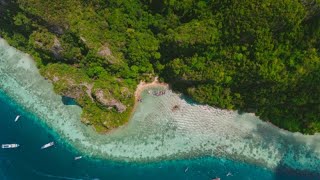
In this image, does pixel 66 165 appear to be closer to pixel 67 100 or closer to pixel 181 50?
pixel 67 100

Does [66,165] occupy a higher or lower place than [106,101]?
lower

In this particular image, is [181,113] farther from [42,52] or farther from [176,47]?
[42,52]

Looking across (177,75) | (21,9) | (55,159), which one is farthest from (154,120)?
(21,9)

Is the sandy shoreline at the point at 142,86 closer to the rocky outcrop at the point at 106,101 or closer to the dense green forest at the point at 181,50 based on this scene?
the dense green forest at the point at 181,50

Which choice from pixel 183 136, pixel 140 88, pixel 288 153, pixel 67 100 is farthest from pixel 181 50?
pixel 288 153

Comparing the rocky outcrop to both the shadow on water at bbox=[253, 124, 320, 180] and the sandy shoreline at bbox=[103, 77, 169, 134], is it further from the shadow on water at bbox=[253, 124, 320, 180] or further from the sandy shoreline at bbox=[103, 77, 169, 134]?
the shadow on water at bbox=[253, 124, 320, 180]

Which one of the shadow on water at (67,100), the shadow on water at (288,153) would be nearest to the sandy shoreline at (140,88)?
the shadow on water at (67,100)
